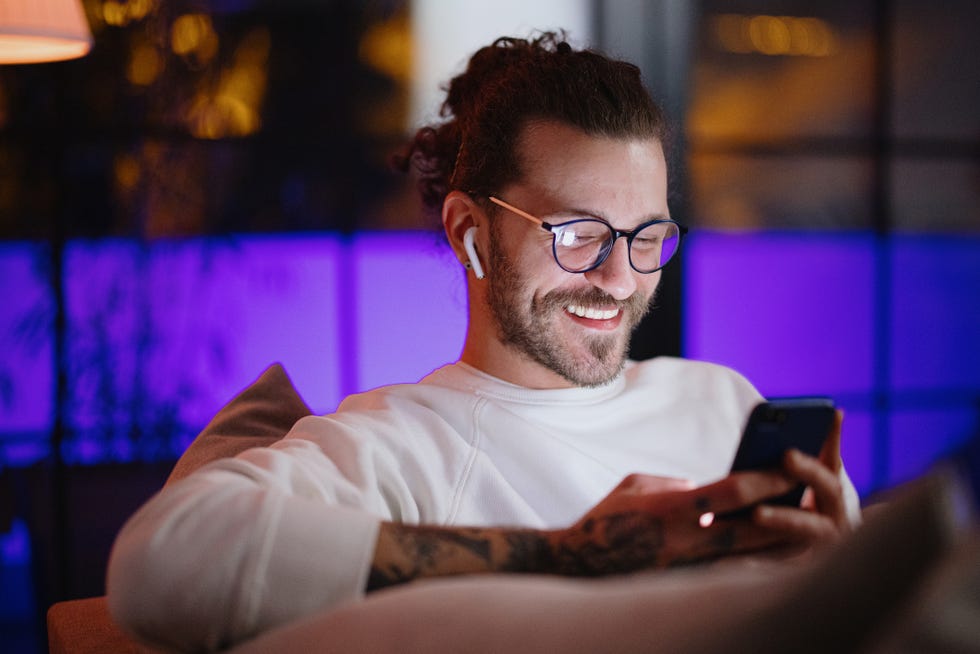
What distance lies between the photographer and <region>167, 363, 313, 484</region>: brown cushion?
145 cm

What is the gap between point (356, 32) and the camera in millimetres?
3812

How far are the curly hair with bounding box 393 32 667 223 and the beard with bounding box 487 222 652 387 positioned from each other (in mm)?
173

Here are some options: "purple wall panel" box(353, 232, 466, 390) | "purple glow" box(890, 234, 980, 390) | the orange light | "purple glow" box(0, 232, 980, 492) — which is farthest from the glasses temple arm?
"purple glow" box(890, 234, 980, 390)

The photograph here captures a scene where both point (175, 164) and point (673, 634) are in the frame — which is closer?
point (673, 634)

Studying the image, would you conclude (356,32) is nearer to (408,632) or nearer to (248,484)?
(248,484)

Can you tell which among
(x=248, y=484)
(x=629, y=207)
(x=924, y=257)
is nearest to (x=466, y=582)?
(x=248, y=484)

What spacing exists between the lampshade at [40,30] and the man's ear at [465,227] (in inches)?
37.8

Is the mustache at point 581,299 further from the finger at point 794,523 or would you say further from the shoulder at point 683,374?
the finger at point 794,523

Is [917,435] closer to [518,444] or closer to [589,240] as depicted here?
[589,240]

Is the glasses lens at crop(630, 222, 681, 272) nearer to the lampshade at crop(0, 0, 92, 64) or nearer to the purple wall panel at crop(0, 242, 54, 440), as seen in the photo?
the lampshade at crop(0, 0, 92, 64)

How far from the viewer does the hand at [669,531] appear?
3.05ft

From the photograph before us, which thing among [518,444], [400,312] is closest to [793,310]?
[400,312]

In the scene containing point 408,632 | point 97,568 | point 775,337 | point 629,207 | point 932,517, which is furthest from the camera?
point 775,337

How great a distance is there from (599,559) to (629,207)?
0.78m
